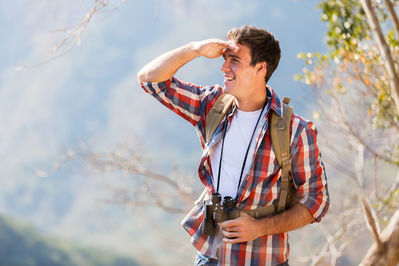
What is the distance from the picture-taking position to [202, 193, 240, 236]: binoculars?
1266mm

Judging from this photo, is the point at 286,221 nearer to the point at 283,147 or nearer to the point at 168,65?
the point at 283,147

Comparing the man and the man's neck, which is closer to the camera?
the man

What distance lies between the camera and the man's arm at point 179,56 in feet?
4.64

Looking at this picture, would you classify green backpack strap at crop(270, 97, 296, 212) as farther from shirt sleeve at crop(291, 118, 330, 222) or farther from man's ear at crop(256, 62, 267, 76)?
man's ear at crop(256, 62, 267, 76)

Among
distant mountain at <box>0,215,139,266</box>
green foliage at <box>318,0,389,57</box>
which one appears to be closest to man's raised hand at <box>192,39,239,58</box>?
green foliage at <box>318,0,389,57</box>

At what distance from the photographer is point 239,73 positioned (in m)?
1.45

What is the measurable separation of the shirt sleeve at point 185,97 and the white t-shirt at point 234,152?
142 mm

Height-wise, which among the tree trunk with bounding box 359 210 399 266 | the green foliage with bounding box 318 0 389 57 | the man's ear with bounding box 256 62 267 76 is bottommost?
the tree trunk with bounding box 359 210 399 266

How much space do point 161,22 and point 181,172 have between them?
412 cm

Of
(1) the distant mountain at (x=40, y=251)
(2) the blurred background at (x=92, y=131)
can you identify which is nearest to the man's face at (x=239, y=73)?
(2) the blurred background at (x=92, y=131)

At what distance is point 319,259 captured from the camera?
5.08m

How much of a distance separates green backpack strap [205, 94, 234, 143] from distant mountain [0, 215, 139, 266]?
264 inches

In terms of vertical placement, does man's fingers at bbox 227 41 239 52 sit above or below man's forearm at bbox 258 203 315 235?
above

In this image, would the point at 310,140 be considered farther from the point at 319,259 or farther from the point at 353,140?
the point at 319,259
